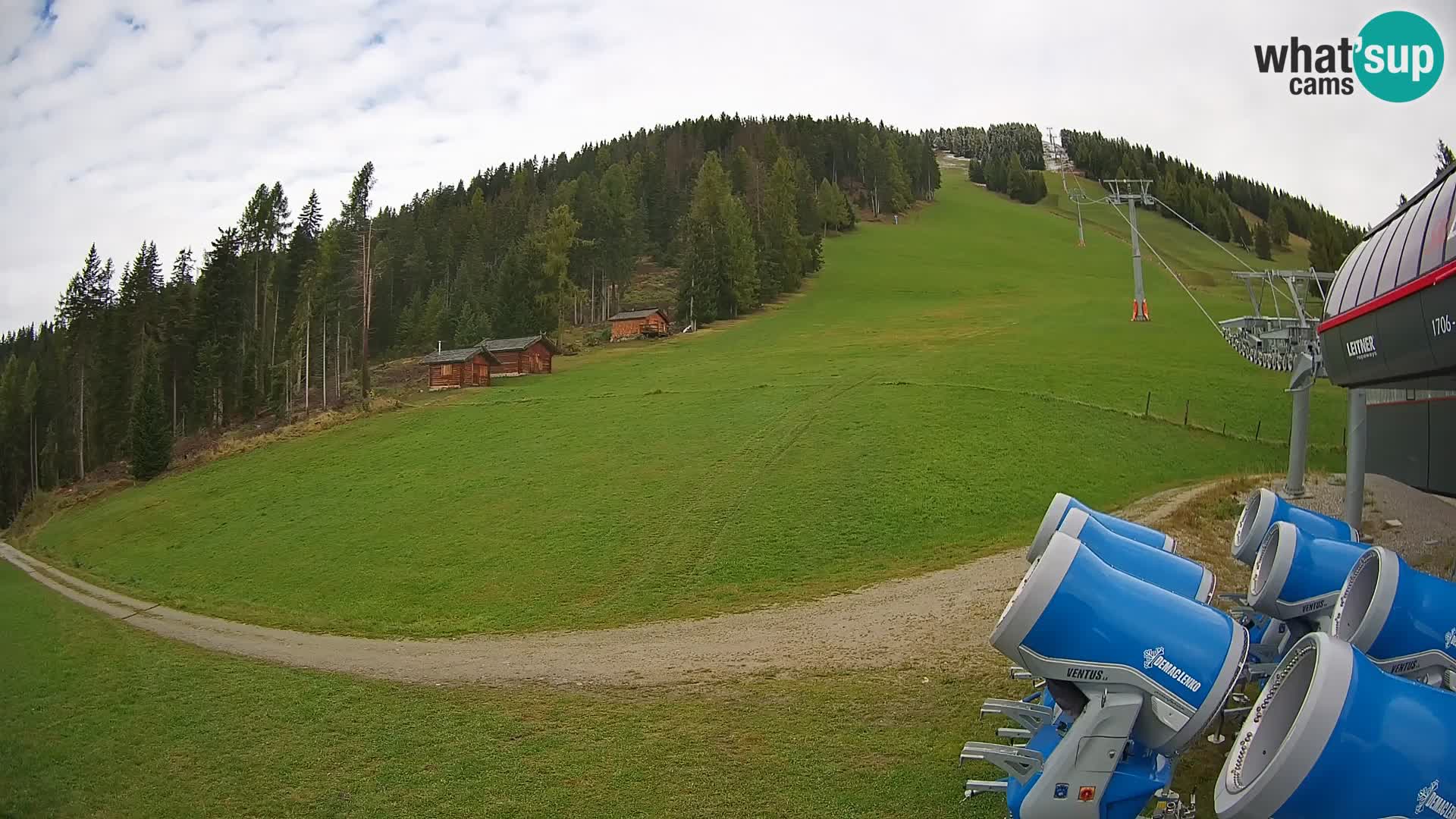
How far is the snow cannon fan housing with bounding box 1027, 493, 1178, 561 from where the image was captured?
9.85m

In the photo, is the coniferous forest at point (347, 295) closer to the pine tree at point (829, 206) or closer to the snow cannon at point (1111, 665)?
the pine tree at point (829, 206)

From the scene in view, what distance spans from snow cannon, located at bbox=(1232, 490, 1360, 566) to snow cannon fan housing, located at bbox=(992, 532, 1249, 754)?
450 cm

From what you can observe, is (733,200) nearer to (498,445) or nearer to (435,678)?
(498,445)

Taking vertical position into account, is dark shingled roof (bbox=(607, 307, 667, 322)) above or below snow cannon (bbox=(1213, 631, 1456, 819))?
above

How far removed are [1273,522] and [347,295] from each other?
74375 mm

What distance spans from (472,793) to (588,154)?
14107 centimetres

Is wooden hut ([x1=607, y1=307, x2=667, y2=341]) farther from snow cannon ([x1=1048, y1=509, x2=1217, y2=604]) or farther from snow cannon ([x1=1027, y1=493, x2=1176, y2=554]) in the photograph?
snow cannon ([x1=1048, y1=509, x2=1217, y2=604])

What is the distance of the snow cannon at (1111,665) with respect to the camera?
21.7ft

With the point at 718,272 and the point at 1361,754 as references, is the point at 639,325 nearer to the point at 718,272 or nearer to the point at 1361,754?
the point at 718,272

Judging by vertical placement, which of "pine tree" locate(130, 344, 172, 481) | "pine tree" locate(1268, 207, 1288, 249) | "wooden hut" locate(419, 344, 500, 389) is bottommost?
"pine tree" locate(130, 344, 172, 481)

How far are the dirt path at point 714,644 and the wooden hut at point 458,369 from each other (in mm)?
35928

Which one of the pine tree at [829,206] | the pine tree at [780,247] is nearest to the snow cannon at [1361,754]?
the pine tree at [780,247]

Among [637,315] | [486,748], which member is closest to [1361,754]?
[486,748]

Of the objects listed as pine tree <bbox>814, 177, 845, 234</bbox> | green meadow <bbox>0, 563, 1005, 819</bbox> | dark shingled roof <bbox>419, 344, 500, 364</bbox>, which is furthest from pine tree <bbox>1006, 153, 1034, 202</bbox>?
green meadow <bbox>0, 563, 1005, 819</bbox>
